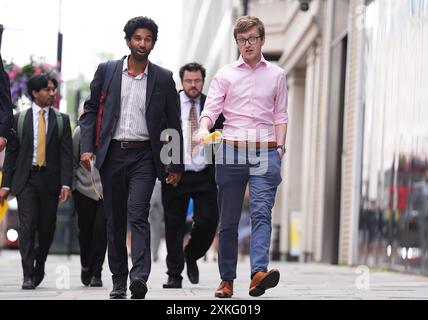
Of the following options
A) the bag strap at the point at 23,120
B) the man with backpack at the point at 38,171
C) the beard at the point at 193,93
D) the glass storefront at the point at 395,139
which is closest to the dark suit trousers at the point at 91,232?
the man with backpack at the point at 38,171

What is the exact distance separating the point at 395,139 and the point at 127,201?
23.6 ft

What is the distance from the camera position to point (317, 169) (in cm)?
2373

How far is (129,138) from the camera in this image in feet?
27.0

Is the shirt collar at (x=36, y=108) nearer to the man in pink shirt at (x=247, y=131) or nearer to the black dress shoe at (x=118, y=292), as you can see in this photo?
the man in pink shirt at (x=247, y=131)

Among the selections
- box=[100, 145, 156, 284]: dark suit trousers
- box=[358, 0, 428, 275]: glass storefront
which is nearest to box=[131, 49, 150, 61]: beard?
box=[100, 145, 156, 284]: dark suit trousers

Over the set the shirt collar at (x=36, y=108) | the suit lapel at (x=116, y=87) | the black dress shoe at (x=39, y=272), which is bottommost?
the black dress shoe at (x=39, y=272)

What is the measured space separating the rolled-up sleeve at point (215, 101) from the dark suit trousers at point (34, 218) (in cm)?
250

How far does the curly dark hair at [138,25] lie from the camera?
26.8 feet

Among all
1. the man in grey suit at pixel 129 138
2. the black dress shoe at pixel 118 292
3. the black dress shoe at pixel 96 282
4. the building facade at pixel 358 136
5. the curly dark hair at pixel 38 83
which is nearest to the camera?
the black dress shoe at pixel 118 292

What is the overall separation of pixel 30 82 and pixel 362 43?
844 cm

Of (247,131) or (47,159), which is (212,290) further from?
(247,131)

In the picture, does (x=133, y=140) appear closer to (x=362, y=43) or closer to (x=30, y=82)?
(x=30, y=82)

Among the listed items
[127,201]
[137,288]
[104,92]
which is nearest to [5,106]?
[104,92]
